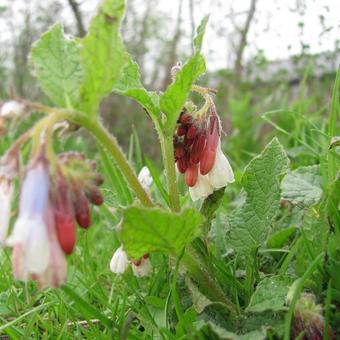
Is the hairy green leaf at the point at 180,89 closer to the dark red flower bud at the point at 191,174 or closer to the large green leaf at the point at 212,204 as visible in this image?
the dark red flower bud at the point at 191,174

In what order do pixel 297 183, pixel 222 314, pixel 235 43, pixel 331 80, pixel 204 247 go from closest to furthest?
1. pixel 222 314
2. pixel 204 247
3. pixel 297 183
4. pixel 331 80
5. pixel 235 43

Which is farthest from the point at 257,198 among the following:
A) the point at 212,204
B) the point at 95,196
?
the point at 95,196

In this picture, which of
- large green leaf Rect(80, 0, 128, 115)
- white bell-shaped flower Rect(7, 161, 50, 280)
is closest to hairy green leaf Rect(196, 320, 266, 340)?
white bell-shaped flower Rect(7, 161, 50, 280)

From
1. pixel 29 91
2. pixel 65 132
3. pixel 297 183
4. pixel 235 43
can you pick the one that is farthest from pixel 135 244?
pixel 29 91

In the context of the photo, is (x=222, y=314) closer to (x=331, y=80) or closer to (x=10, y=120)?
(x=10, y=120)

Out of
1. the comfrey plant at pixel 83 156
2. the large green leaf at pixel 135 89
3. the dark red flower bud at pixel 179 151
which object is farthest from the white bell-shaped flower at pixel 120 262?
the large green leaf at pixel 135 89

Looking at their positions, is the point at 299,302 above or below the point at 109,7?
below

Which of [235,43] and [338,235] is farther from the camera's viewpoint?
Answer: [235,43]
